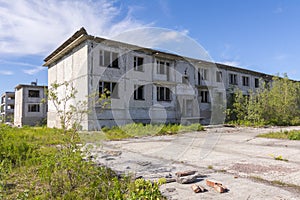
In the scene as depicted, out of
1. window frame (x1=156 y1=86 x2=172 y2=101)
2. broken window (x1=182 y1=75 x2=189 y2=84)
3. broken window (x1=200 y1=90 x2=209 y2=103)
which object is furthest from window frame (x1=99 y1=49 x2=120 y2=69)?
broken window (x1=200 y1=90 x2=209 y2=103)

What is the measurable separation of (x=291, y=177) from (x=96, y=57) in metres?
12.0

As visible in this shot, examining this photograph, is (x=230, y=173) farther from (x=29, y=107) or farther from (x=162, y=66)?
(x=29, y=107)

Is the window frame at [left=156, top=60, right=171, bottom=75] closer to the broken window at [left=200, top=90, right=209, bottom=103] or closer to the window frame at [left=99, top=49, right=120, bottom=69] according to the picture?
the window frame at [left=99, top=49, right=120, bottom=69]

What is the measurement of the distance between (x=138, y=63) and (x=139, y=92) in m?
2.05

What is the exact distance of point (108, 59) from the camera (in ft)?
46.9

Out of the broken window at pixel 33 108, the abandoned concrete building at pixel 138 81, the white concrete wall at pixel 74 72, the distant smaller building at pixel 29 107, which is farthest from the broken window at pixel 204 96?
the broken window at pixel 33 108

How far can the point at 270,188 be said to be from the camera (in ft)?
9.75

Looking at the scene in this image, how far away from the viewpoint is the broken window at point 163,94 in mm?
16934

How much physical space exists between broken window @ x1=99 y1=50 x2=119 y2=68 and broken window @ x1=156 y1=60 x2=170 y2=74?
3.59m

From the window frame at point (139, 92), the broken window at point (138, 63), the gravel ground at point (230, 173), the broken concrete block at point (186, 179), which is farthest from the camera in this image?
the broken window at point (138, 63)

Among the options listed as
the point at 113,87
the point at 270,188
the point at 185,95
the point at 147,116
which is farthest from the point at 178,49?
the point at 185,95

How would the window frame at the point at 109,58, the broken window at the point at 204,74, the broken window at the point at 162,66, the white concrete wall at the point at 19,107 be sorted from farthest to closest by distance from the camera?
the white concrete wall at the point at 19,107
the broken window at the point at 204,74
the broken window at the point at 162,66
the window frame at the point at 109,58

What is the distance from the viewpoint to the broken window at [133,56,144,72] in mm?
15562

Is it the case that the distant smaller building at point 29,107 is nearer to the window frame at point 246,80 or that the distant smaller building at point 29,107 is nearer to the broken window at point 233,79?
the broken window at point 233,79
